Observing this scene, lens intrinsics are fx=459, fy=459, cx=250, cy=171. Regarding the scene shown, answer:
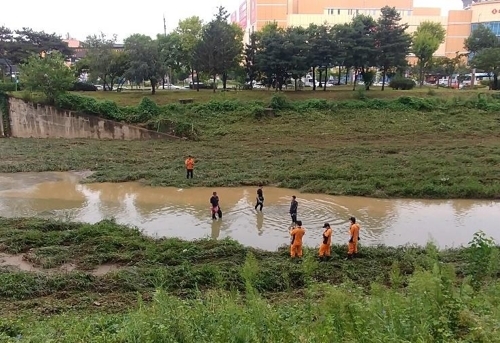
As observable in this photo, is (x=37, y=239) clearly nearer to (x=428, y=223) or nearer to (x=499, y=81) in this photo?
(x=428, y=223)

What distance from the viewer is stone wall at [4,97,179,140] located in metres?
35.5

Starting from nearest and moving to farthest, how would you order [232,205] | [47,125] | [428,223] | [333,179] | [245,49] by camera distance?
[428,223] → [232,205] → [333,179] → [47,125] → [245,49]

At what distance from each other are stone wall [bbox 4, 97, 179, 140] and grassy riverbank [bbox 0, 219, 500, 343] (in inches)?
799

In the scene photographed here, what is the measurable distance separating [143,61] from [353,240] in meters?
32.4

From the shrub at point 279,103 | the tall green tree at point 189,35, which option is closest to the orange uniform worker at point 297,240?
the shrub at point 279,103

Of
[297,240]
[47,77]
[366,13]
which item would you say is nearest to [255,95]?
[47,77]

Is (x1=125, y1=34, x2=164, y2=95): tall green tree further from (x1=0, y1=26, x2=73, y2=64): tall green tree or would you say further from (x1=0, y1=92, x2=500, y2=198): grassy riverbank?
(x1=0, y1=26, x2=73, y2=64): tall green tree

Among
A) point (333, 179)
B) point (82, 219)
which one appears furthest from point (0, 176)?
point (333, 179)

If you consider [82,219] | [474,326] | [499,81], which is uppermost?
[499,81]

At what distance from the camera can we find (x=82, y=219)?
16797mm

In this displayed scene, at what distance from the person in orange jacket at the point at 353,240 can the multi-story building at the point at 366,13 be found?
7024cm

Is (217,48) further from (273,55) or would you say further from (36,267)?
(36,267)

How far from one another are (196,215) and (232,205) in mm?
1968

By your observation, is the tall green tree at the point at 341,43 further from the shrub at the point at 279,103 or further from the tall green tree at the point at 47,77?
the tall green tree at the point at 47,77
